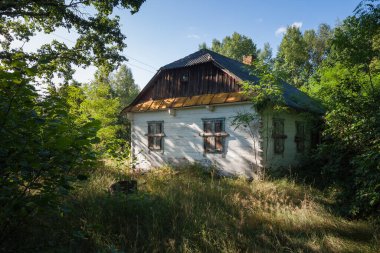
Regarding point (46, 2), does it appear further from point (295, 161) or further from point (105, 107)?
point (295, 161)

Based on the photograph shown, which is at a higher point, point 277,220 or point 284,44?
point 284,44

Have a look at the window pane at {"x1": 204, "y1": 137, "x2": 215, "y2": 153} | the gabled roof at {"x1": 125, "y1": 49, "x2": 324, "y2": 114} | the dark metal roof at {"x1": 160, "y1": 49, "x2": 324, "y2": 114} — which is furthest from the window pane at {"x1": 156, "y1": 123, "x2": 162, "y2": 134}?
the dark metal roof at {"x1": 160, "y1": 49, "x2": 324, "y2": 114}

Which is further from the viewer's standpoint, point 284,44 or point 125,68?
point 125,68

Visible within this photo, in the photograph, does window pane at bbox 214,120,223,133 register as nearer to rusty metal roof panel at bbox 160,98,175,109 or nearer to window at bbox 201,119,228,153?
window at bbox 201,119,228,153

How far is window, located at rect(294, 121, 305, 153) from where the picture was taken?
14238mm

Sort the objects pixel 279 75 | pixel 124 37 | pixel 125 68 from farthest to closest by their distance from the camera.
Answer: pixel 125 68 → pixel 124 37 → pixel 279 75

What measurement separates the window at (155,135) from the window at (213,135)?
2.42 m

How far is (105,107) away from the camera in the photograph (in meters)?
18.7

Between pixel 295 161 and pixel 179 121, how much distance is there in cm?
586

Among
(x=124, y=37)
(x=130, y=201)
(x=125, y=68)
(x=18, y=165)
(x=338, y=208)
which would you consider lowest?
(x=338, y=208)

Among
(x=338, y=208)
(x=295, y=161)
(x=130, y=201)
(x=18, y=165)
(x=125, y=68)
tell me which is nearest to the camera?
(x=18, y=165)

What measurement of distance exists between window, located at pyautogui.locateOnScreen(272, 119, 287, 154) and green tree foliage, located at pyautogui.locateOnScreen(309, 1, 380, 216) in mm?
3610

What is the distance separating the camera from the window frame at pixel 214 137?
12117 mm

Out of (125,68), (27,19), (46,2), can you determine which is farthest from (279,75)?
(125,68)
